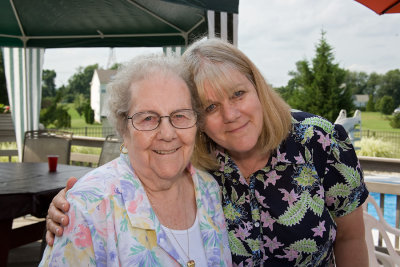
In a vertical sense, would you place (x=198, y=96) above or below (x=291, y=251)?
above

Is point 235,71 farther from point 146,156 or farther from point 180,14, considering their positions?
point 180,14

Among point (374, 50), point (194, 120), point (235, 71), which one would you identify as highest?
point (374, 50)

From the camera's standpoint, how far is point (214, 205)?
1566mm

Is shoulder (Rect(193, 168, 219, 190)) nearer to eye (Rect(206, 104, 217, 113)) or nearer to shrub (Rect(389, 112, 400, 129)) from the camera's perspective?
eye (Rect(206, 104, 217, 113))

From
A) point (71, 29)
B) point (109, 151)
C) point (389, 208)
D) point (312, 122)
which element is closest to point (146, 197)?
point (312, 122)

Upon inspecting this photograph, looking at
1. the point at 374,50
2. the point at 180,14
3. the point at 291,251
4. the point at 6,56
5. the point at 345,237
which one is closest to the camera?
the point at 291,251

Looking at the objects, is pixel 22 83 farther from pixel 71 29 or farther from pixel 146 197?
pixel 146 197

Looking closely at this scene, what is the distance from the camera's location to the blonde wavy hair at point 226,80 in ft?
5.02

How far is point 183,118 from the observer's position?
4.65 ft

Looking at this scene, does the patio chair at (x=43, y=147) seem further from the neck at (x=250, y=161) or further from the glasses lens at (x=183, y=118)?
the glasses lens at (x=183, y=118)

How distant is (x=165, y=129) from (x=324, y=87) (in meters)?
14.9

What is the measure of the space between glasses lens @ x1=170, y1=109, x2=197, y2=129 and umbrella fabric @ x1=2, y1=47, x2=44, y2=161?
5.58 meters

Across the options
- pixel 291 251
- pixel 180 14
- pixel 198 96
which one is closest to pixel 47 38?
pixel 180 14

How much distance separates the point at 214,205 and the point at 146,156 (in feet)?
1.29
